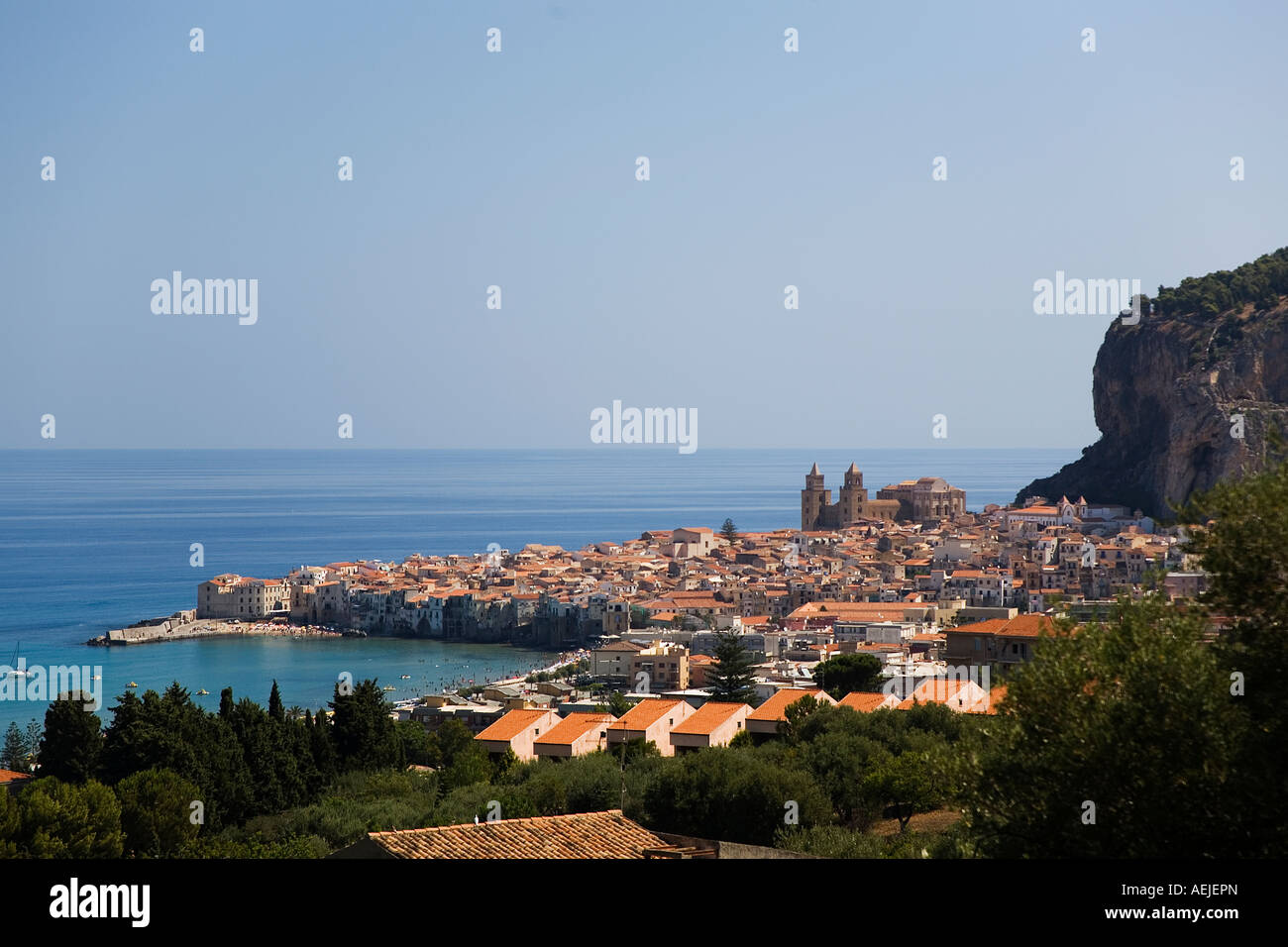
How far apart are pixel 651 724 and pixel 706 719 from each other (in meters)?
0.66

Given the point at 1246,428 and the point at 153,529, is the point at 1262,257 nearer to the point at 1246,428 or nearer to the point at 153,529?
the point at 1246,428

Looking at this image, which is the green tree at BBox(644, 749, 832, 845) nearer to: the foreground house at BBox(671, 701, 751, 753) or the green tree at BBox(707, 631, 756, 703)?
the foreground house at BBox(671, 701, 751, 753)

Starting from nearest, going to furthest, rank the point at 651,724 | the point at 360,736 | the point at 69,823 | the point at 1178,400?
the point at 69,823 → the point at 360,736 → the point at 651,724 → the point at 1178,400

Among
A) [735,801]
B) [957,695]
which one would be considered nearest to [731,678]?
[957,695]

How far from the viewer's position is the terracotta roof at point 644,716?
1559 cm

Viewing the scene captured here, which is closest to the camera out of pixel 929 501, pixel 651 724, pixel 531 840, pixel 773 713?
pixel 531 840

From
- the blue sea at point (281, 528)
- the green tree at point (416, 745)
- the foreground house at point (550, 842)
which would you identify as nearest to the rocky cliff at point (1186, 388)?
the blue sea at point (281, 528)

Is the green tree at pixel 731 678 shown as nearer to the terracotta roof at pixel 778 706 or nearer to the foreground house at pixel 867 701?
the terracotta roof at pixel 778 706

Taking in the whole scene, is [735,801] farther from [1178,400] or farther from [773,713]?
[1178,400]

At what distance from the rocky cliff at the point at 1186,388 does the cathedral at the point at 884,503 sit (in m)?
6.02

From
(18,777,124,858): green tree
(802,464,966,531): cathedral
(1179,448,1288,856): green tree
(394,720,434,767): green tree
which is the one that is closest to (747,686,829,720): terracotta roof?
(394,720,434,767): green tree

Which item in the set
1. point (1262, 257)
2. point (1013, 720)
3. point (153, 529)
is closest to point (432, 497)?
point (153, 529)

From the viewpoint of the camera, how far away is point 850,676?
62.8 feet
